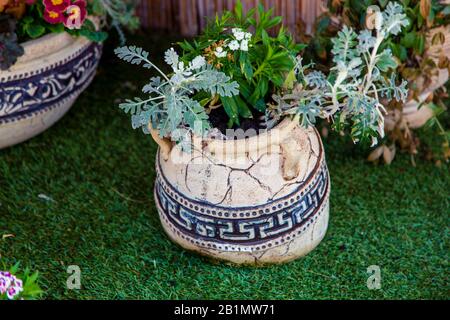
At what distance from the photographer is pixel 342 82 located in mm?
2059

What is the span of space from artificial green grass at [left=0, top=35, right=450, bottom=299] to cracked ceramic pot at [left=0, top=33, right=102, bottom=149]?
0.42 ft

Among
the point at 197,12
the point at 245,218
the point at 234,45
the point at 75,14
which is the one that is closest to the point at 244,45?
the point at 234,45

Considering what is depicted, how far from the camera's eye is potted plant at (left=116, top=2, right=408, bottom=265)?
1.88 m

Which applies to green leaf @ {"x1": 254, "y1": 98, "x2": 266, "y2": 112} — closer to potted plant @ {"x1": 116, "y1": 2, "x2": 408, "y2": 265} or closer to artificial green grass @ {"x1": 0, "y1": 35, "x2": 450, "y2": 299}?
potted plant @ {"x1": 116, "y1": 2, "x2": 408, "y2": 265}


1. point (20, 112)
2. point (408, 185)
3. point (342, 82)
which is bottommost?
point (408, 185)

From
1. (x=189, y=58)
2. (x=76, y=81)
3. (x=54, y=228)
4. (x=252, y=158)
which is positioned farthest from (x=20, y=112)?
(x=252, y=158)

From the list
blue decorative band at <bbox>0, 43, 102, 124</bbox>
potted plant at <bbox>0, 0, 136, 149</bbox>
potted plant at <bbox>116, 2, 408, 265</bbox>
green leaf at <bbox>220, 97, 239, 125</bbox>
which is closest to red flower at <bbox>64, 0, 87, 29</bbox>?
potted plant at <bbox>0, 0, 136, 149</bbox>

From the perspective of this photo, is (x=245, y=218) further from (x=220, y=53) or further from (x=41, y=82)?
(x=41, y=82)

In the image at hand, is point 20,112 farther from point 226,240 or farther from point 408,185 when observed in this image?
point 408,185

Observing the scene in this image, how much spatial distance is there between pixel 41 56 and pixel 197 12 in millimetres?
840

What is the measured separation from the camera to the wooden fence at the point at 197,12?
2842 millimetres

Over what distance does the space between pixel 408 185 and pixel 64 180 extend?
110cm

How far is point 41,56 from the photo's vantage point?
2.35 m

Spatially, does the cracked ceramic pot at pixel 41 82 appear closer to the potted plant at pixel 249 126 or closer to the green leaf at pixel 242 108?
the potted plant at pixel 249 126
